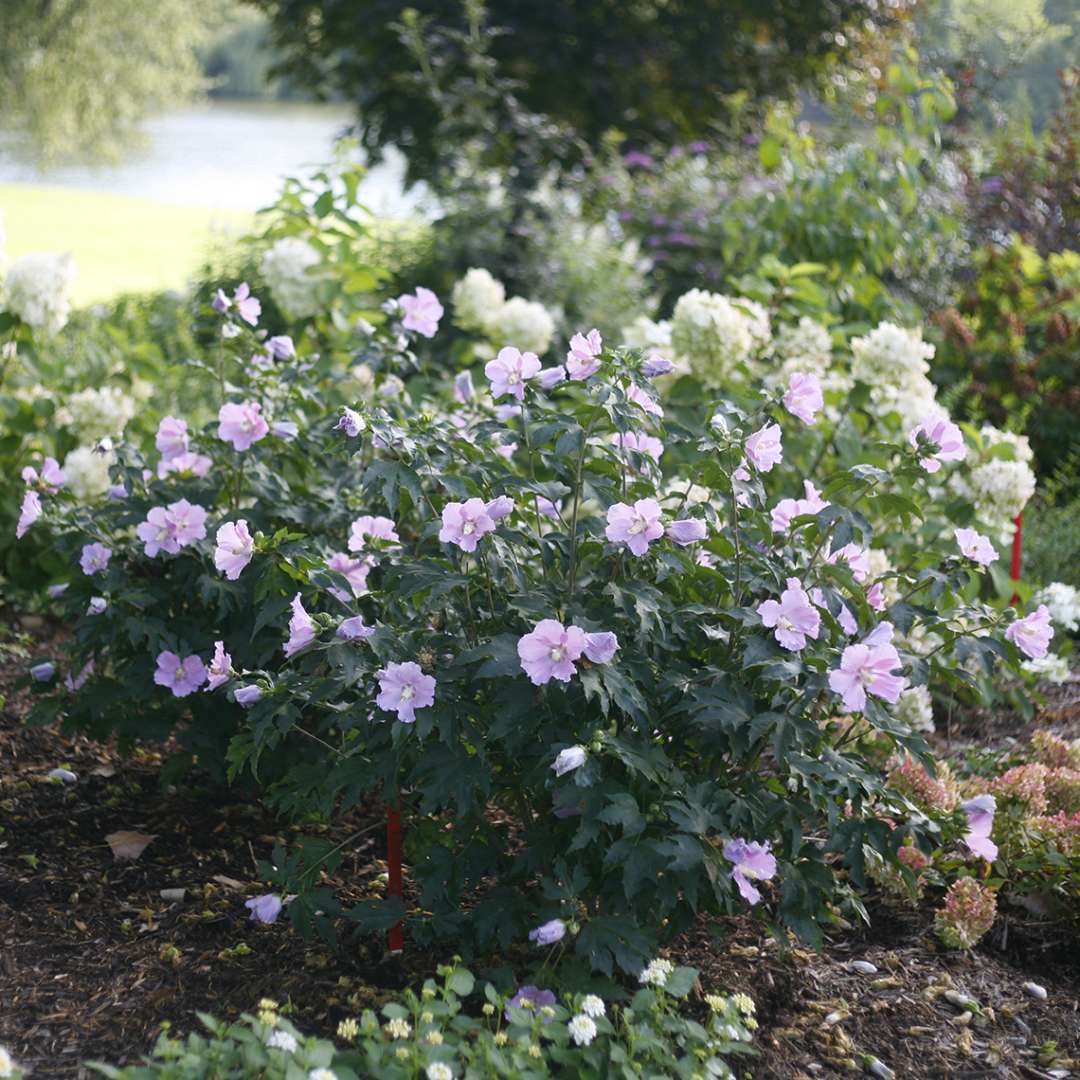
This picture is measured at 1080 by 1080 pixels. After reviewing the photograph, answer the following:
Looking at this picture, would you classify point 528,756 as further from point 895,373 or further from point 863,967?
point 895,373

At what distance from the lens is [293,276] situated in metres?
3.91

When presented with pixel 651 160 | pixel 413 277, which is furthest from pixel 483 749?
pixel 651 160

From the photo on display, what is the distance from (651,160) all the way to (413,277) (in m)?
2.70

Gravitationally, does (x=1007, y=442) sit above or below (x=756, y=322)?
below

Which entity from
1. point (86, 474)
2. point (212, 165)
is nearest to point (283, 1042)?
point (86, 474)

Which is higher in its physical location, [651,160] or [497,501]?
[497,501]

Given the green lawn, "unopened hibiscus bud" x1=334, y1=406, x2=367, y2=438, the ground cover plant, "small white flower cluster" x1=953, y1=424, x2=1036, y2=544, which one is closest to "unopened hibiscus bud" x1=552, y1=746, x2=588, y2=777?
the ground cover plant

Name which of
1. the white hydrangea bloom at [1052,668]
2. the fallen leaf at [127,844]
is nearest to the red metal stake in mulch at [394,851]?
the fallen leaf at [127,844]

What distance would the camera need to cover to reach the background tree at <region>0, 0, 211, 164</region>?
1489cm

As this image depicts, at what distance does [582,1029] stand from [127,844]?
125 cm

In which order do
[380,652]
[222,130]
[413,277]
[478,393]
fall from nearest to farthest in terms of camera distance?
[380,652], [478,393], [413,277], [222,130]

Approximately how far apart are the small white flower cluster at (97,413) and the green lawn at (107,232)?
328 inches

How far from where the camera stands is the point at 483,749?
6.99ft

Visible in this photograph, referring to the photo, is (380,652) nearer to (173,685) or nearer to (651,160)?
(173,685)
